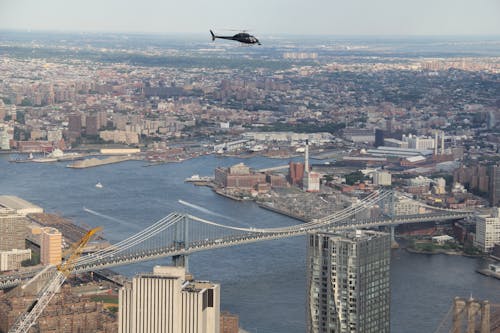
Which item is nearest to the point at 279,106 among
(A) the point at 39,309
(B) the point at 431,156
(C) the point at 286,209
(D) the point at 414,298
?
(B) the point at 431,156

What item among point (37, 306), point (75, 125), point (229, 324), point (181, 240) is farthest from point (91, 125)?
point (37, 306)

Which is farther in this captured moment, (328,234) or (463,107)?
(463,107)

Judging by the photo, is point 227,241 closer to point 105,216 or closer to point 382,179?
point 105,216

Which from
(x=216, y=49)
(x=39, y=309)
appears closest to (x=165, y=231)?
(x=39, y=309)

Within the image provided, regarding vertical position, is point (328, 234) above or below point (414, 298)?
above

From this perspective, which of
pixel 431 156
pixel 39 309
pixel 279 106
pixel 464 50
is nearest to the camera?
pixel 39 309

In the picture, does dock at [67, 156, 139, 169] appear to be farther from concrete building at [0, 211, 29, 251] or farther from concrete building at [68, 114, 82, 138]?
concrete building at [0, 211, 29, 251]

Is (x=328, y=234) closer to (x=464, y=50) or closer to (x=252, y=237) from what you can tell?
(x=252, y=237)

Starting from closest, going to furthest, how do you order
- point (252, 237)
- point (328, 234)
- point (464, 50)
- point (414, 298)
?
point (328, 234), point (414, 298), point (252, 237), point (464, 50)
